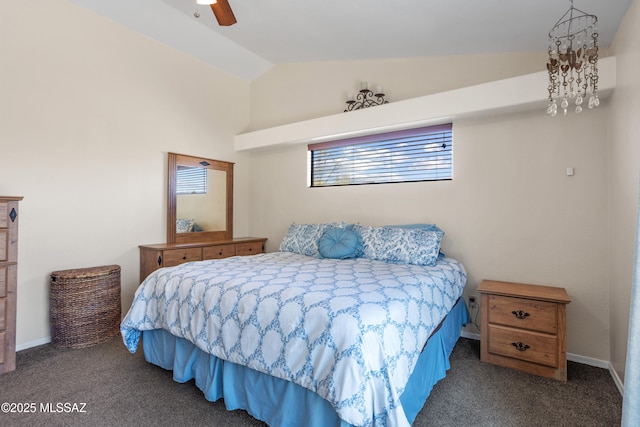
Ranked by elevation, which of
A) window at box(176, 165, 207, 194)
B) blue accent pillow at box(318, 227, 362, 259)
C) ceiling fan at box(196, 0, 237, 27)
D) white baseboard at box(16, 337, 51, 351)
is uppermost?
ceiling fan at box(196, 0, 237, 27)

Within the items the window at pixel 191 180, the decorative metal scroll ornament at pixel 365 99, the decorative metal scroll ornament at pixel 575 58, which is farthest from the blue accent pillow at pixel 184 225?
the decorative metal scroll ornament at pixel 575 58

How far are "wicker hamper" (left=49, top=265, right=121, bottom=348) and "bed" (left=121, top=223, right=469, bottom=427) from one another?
0.79 metres

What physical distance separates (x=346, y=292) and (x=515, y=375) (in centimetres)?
154

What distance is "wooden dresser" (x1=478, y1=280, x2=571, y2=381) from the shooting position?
221 centimetres

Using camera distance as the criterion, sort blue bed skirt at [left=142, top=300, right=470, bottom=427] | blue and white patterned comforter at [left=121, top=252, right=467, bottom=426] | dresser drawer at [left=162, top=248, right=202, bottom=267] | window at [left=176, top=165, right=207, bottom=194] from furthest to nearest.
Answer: window at [left=176, top=165, right=207, bottom=194] → dresser drawer at [left=162, top=248, right=202, bottom=267] → blue bed skirt at [left=142, top=300, right=470, bottom=427] → blue and white patterned comforter at [left=121, top=252, right=467, bottom=426]

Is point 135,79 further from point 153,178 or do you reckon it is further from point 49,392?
point 49,392

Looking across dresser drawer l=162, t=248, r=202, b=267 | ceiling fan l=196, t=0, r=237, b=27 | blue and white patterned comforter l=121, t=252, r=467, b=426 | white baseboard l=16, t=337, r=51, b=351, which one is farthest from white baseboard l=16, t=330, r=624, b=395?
ceiling fan l=196, t=0, r=237, b=27

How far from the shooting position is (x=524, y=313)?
7.65 feet

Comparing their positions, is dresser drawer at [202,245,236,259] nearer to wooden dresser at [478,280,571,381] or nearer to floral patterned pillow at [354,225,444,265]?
floral patterned pillow at [354,225,444,265]

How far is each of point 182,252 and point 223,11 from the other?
2.41 metres

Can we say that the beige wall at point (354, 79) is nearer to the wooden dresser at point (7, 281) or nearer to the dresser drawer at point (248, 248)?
the dresser drawer at point (248, 248)

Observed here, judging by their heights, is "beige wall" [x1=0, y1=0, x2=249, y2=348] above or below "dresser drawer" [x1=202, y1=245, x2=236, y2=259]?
above

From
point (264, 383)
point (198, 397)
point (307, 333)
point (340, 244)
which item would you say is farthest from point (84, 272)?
point (307, 333)

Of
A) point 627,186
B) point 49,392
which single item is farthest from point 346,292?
point 49,392
